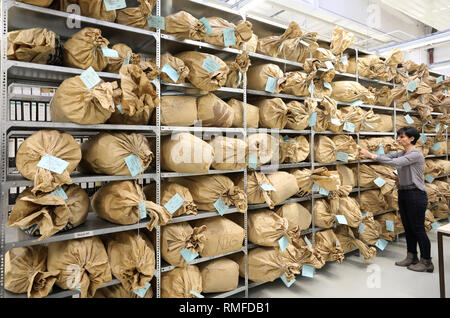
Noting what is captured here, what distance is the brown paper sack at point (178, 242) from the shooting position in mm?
1921

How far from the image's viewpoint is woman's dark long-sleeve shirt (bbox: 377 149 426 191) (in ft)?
9.48

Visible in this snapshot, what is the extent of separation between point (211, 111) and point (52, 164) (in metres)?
1.14

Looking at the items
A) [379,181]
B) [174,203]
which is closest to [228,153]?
[174,203]

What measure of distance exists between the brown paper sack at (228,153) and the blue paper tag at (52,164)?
1.05m

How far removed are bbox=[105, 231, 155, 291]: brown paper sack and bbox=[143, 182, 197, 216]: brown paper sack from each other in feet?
1.01

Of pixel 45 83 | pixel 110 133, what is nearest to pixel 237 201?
pixel 110 133

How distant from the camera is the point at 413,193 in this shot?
2.97 meters

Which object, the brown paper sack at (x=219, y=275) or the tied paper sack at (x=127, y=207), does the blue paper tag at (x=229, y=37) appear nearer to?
the tied paper sack at (x=127, y=207)

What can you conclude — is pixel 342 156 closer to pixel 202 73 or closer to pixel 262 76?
pixel 262 76

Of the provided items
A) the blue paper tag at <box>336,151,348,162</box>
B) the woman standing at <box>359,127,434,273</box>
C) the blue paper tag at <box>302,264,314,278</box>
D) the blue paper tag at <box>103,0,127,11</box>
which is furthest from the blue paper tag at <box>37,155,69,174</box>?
the woman standing at <box>359,127,434,273</box>

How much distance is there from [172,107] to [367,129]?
273 centimetres

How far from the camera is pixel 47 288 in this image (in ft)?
4.70
